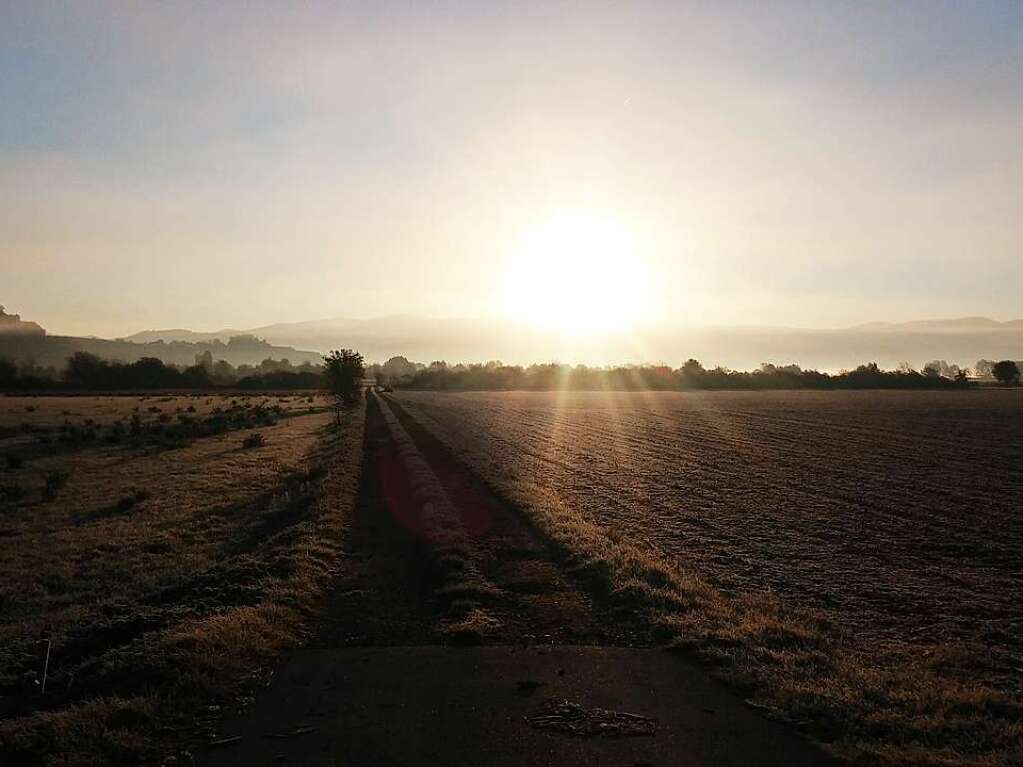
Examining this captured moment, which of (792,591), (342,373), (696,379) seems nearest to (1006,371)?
(696,379)

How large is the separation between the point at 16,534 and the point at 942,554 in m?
21.6

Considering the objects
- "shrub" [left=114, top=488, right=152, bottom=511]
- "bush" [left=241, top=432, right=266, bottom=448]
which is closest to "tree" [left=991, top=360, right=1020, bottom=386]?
"bush" [left=241, top=432, right=266, bottom=448]

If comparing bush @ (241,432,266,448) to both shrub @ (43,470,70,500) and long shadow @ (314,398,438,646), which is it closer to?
shrub @ (43,470,70,500)

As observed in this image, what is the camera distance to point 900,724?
22.2ft

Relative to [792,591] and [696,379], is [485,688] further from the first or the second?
[696,379]

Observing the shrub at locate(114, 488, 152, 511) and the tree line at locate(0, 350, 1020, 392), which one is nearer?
the shrub at locate(114, 488, 152, 511)

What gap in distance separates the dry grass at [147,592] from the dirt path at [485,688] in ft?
2.51

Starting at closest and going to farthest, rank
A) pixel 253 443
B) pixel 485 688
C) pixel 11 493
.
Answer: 1. pixel 485 688
2. pixel 11 493
3. pixel 253 443

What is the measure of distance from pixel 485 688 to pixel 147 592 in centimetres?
792

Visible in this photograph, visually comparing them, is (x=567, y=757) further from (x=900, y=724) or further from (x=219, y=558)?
(x=219, y=558)

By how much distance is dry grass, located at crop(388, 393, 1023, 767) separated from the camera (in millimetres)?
6902

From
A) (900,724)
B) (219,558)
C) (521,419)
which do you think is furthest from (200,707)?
(521,419)

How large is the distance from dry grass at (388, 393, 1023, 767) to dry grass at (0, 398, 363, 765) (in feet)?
17.6

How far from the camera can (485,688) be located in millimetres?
7723
